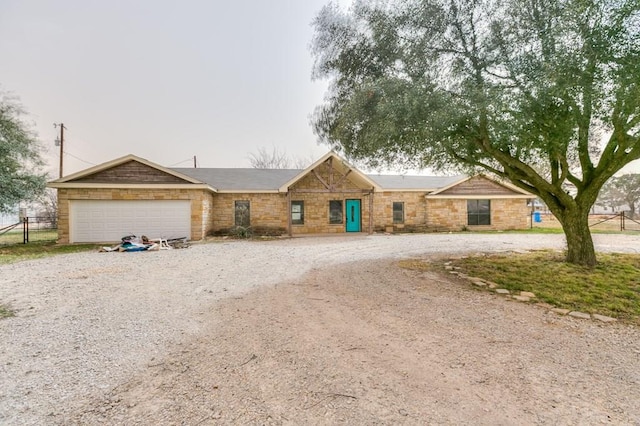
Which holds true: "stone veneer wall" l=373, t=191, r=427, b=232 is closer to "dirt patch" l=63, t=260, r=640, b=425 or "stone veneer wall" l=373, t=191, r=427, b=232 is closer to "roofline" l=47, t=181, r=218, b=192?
"roofline" l=47, t=181, r=218, b=192

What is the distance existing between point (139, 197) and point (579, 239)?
15769 mm

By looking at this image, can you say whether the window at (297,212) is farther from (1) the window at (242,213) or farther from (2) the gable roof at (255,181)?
(1) the window at (242,213)

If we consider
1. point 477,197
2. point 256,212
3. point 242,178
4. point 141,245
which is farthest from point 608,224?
point 141,245

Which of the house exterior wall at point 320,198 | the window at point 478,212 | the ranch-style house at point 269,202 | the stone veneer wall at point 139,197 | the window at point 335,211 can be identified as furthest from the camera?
the window at point 478,212

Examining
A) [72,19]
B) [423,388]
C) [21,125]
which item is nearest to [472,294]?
[423,388]

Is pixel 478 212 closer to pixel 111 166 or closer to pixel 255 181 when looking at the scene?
pixel 255 181

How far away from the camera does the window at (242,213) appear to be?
51.3 ft

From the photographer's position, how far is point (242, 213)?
15680 mm

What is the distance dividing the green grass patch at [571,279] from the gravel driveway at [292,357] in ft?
2.97

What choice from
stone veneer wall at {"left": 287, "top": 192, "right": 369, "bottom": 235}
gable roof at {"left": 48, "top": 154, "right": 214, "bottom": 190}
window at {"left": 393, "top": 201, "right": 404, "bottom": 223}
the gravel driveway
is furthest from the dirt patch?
window at {"left": 393, "top": 201, "right": 404, "bottom": 223}

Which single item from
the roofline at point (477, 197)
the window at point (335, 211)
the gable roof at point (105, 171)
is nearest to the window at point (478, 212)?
the roofline at point (477, 197)

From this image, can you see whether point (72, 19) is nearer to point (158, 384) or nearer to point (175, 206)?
point (175, 206)

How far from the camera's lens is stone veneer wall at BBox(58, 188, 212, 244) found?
38.8ft

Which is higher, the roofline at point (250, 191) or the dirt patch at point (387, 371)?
the roofline at point (250, 191)
